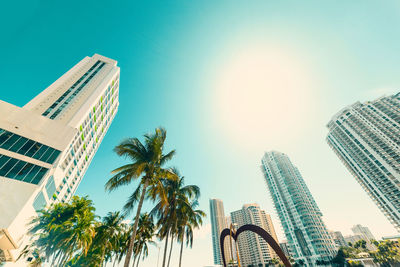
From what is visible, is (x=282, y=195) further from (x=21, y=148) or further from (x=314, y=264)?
(x=21, y=148)

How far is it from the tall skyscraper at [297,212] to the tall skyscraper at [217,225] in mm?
64399

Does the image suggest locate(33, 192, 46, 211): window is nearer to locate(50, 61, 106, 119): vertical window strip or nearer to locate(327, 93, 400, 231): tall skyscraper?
locate(50, 61, 106, 119): vertical window strip

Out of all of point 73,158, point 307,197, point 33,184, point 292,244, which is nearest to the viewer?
point 33,184

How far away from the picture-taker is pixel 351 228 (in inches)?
7648

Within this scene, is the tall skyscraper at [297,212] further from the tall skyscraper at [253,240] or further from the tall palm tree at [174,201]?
the tall palm tree at [174,201]

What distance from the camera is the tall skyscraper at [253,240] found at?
10614cm

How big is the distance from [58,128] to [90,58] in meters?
58.9

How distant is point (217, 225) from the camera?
139 meters

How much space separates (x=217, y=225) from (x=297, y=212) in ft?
261

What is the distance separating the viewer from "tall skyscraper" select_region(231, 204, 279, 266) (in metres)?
106

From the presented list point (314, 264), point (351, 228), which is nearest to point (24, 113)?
point (314, 264)

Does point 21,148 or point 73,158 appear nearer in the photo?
point 21,148

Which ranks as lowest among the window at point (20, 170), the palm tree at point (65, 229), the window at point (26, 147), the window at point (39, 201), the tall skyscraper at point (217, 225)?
the palm tree at point (65, 229)

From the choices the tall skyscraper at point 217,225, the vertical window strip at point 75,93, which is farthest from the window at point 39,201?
the tall skyscraper at point 217,225
